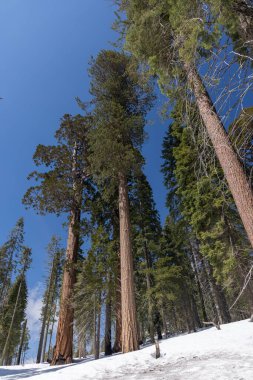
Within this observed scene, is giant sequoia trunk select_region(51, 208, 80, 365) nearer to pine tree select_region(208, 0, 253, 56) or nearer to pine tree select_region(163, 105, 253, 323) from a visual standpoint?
pine tree select_region(163, 105, 253, 323)

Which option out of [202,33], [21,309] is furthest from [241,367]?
[21,309]

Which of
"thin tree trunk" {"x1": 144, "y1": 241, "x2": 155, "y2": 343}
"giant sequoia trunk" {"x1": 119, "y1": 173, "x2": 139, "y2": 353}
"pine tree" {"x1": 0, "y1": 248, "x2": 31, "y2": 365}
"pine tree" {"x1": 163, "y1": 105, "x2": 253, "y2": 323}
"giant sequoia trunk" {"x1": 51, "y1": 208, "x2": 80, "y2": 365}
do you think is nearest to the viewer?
"giant sequoia trunk" {"x1": 119, "y1": 173, "x2": 139, "y2": 353}

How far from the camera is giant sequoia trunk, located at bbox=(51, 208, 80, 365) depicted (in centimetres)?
1045

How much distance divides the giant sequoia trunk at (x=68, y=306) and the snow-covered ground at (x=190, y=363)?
5349 millimetres

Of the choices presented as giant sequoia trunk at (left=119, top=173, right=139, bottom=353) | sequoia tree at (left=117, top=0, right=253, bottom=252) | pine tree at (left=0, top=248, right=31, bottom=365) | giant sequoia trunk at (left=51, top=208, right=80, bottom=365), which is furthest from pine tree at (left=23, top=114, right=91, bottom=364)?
pine tree at (left=0, top=248, right=31, bottom=365)

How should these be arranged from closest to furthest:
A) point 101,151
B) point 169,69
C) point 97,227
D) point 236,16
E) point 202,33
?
1. point 236,16
2. point 202,33
3. point 169,69
4. point 101,151
5. point 97,227

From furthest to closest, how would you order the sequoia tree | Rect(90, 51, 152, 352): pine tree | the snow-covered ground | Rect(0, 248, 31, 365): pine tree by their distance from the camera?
Rect(0, 248, 31, 365): pine tree → Rect(90, 51, 152, 352): pine tree → the sequoia tree → the snow-covered ground

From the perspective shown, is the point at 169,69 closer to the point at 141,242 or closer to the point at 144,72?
the point at 144,72

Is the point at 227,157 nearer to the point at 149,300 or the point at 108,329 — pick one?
the point at 149,300

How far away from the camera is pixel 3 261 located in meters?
25.9

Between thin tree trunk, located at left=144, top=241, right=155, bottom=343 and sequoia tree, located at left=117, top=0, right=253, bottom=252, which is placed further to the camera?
thin tree trunk, located at left=144, top=241, right=155, bottom=343

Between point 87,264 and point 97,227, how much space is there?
2.27m

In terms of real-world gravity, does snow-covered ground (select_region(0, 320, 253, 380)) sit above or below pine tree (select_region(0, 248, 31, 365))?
below

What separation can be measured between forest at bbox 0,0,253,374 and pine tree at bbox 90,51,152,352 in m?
0.05
